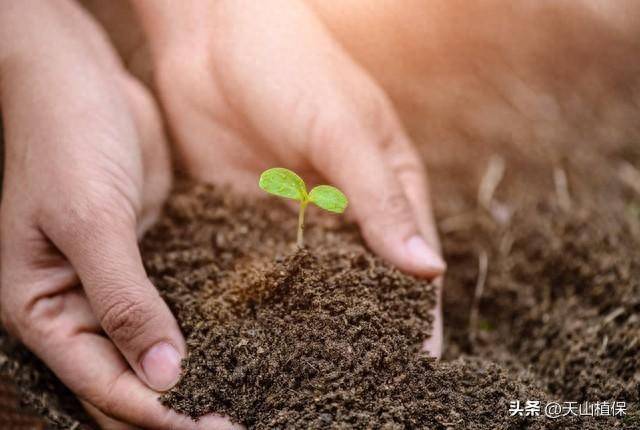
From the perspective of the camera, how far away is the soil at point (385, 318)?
1.57m

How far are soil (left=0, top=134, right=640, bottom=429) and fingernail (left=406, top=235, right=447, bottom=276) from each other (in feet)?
0.23

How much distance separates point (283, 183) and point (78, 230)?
605mm

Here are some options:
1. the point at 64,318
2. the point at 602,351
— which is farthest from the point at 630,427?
the point at 64,318

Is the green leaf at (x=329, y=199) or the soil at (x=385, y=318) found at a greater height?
the green leaf at (x=329, y=199)

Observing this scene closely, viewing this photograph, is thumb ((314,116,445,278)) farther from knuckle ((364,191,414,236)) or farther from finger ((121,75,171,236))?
finger ((121,75,171,236))

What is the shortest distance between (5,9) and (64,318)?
113cm

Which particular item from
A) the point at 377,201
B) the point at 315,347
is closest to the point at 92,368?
the point at 315,347

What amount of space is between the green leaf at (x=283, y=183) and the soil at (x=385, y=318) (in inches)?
7.1

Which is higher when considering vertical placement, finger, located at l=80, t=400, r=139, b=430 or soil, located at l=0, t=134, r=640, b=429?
soil, located at l=0, t=134, r=640, b=429

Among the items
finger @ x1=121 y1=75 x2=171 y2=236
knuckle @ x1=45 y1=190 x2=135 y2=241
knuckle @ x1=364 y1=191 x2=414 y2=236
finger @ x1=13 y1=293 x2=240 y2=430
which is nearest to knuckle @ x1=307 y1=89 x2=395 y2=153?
knuckle @ x1=364 y1=191 x2=414 y2=236

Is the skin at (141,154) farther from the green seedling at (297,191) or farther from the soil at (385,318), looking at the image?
the green seedling at (297,191)

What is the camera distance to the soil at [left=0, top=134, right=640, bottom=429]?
5.16 ft

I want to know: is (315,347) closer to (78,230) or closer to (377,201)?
(377,201)

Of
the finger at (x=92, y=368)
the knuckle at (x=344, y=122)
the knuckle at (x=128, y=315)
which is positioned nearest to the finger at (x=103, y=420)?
the finger at (x=92, y=368)
